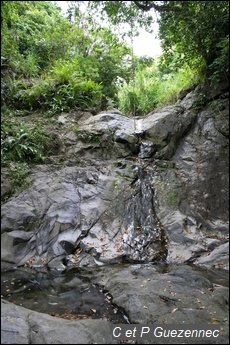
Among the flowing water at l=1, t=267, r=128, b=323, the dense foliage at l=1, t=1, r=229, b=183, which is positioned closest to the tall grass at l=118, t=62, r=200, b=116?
the dense foliage at l=1, t=1, r=229, b=183

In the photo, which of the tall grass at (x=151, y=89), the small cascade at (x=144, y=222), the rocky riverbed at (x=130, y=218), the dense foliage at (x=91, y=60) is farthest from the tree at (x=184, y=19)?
the small cascade at (x=144, y=222)

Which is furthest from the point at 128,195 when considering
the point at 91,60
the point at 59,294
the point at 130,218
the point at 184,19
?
the point at 91,60

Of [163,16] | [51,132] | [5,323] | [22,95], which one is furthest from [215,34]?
[5,323]

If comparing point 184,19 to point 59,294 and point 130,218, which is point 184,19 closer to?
point 130,218

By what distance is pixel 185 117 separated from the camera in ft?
25.8

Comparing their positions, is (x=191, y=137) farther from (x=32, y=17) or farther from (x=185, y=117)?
(x=32, y=17)

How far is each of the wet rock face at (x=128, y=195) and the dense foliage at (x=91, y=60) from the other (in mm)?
779

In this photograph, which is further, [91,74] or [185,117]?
[91,74]

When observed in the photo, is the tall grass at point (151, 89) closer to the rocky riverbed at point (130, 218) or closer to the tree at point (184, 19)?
the rocky riverbed at point (130, 218)

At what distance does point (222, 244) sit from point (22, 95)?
678 cm

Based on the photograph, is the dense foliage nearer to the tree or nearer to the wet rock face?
the tree

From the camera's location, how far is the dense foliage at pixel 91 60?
14.2 ft

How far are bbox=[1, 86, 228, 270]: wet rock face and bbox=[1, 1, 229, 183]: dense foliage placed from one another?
779 mm

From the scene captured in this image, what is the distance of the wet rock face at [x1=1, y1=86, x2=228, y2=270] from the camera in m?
5.18
